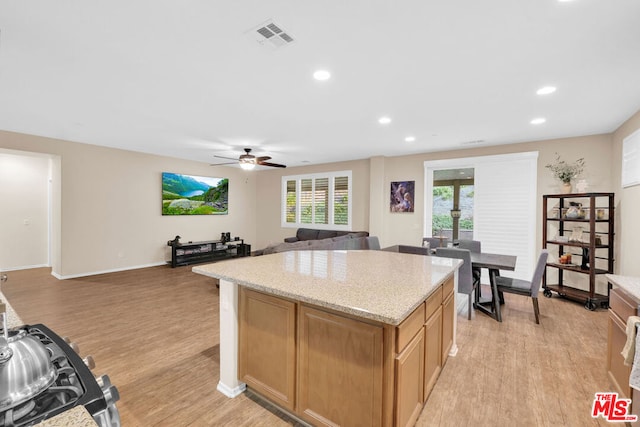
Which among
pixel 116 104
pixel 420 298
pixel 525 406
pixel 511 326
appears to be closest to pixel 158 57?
pixel 116 104

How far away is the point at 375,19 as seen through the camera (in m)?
1.85

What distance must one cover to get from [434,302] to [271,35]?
Result: 2.27 m

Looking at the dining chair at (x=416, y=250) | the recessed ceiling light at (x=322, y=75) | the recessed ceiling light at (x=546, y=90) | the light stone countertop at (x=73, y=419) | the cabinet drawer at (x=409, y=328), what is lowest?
the cabinet drawer at (x=409, y=328)

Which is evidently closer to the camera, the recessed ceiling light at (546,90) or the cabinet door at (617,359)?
the cabinet door at (617,359)

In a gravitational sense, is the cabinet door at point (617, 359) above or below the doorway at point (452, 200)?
below

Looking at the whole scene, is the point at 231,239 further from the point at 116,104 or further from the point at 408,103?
the point at 408,103

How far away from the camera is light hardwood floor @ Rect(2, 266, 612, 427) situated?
1964 mm

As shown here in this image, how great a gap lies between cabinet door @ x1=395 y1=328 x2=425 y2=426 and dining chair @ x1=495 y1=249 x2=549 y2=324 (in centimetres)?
239

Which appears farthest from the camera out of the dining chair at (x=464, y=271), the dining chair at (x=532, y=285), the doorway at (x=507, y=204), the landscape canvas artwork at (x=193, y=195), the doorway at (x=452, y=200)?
the landscape canvas artwork at (x=193, y=195)

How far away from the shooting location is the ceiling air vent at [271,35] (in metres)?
1.95

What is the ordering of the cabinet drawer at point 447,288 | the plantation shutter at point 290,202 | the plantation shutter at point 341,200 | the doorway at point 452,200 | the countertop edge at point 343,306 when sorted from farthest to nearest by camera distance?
the plantation shutter at point 290,202, the plantation shutter at point 341,200, the doorway at point 452,200, the cabinet drawer at point 447,288, the countertop edge at point 343,306

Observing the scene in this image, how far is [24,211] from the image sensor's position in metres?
6.07

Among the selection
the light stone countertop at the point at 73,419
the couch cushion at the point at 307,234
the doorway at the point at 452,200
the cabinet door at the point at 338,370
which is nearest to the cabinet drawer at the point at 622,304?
the cabinet door at the point at 338,370

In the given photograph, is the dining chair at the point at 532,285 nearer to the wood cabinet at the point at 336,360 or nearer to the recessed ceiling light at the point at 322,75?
the wood cabinet at the point at 336,360
